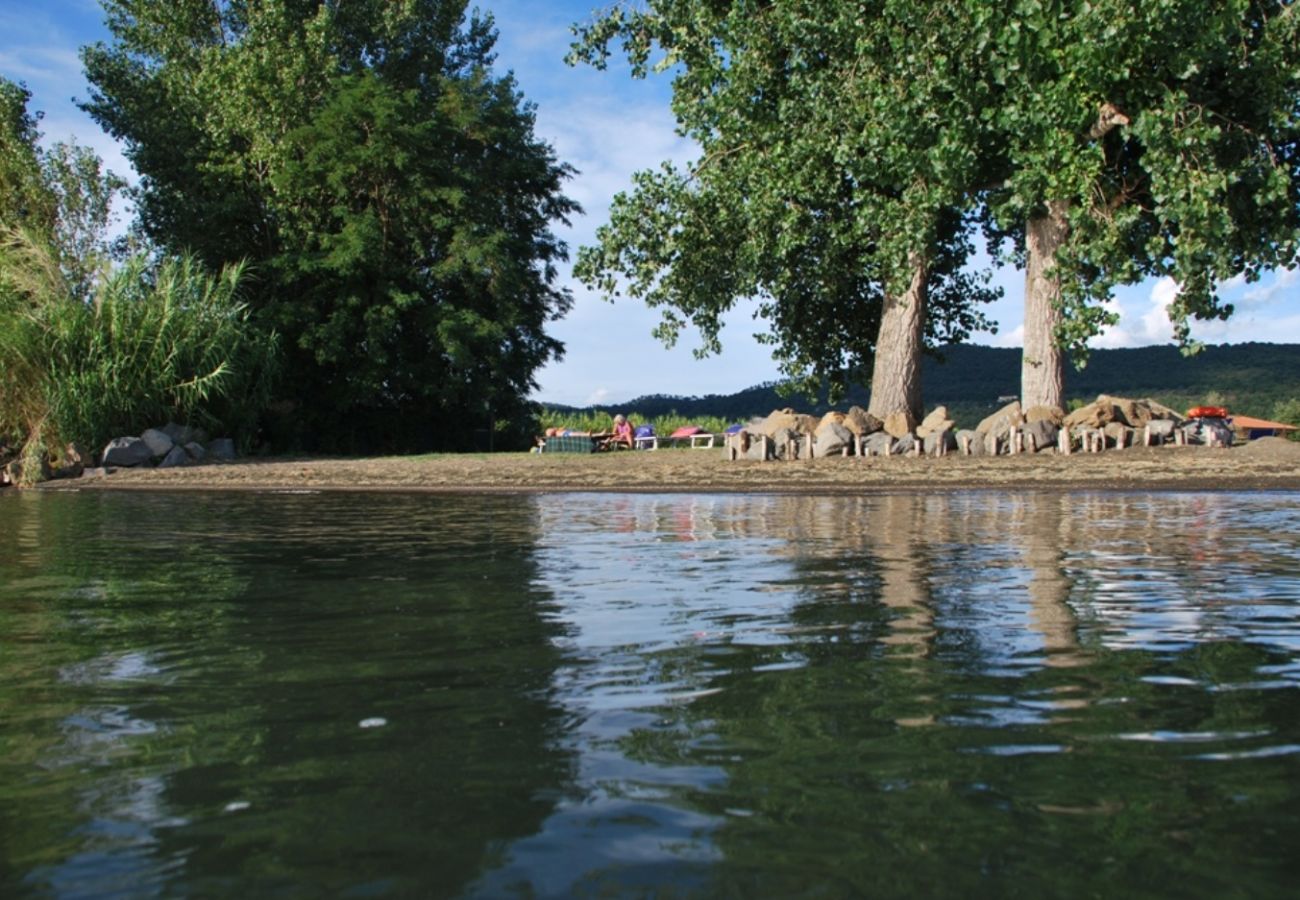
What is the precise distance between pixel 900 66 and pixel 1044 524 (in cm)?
Result: 1144

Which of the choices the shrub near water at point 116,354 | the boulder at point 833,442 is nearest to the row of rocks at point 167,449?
the shrub near water at point 116,354

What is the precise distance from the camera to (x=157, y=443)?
Result: 1012 inches

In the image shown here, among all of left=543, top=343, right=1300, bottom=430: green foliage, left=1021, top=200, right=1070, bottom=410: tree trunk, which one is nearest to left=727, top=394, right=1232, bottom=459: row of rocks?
left=1021, top=200, right=1070, bottom=410: tree trunk

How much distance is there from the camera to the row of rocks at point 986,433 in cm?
2086

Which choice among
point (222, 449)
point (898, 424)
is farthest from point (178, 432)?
point (898, 424)

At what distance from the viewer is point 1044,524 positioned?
11.4 metres

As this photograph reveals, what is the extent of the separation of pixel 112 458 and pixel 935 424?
16.9m

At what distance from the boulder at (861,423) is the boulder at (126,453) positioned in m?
14.8

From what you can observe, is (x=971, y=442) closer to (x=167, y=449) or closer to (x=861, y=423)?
(x=861, y=423)

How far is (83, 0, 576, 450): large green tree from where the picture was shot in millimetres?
33750

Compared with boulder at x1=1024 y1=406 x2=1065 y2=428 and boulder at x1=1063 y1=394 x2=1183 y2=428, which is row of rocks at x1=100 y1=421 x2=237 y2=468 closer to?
boulder at x1=1024 y1=406 x2=1065 y2=428

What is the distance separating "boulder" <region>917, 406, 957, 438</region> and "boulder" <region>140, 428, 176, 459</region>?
15862 millimetres

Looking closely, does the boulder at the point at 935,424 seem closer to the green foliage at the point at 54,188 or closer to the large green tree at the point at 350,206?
the large green tree at the point at 350,206

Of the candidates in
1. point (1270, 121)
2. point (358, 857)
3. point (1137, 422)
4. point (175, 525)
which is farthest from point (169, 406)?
point (358, 857)
